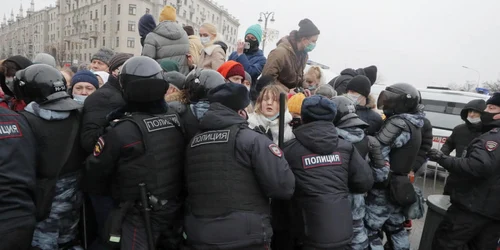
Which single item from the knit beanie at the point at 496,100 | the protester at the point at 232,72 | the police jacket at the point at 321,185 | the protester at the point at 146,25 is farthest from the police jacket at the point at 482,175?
the protester at the point at 146,25

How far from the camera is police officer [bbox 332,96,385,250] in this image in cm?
330

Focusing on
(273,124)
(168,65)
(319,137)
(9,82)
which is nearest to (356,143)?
(319,137)

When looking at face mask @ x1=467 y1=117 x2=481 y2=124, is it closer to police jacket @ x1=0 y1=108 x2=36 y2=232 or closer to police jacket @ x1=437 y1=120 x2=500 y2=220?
police jacket @ x1=437 y1=120 x2=500 y2=220

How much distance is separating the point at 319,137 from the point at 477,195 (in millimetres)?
2115

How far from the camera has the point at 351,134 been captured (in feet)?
10.8

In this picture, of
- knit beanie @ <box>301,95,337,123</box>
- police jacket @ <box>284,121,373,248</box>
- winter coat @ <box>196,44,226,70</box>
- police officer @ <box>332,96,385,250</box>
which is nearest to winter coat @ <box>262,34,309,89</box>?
winter coat @ <box>196,44,226,70</box>

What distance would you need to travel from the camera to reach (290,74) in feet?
16.1

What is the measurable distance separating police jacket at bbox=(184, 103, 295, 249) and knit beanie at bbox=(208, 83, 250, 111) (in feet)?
0.48

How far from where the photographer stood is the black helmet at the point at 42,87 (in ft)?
8.32

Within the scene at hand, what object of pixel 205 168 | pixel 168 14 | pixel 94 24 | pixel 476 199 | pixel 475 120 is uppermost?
pixel 94 24

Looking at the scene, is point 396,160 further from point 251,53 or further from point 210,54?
point 210,54

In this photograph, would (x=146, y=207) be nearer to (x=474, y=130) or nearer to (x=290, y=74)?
(x=290, y=74)

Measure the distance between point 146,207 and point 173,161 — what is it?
0.41 meters

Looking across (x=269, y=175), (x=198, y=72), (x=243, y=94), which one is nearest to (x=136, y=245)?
(x=269, y=175)
